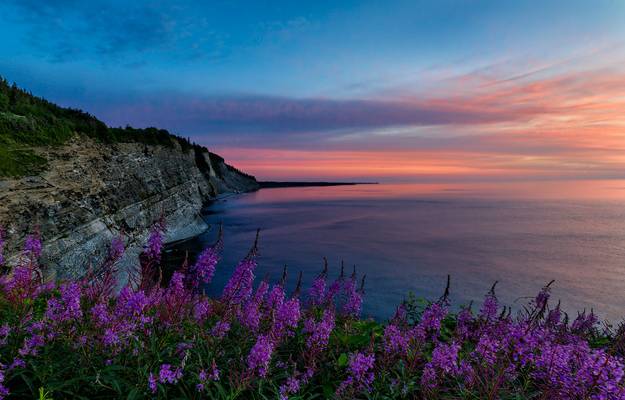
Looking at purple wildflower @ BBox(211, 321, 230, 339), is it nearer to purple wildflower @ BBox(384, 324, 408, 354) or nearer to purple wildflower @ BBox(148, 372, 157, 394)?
purple wildflower @ BBox(148, 372, 157, 394)

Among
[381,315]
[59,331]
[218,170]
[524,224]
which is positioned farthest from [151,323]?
[218,170]

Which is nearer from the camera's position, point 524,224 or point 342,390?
point 342,390

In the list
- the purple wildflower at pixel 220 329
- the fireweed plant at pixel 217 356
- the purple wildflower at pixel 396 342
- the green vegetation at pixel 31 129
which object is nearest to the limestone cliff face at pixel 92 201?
the green vegetation at pixel 31 129

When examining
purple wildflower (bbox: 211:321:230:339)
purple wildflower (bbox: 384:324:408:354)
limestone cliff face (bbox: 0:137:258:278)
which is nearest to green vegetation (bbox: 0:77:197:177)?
limestone cliff face (bbox: 0:137:258:278)

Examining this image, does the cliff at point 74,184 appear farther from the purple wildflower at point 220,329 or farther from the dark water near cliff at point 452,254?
the dark water near cliff at point 452,254

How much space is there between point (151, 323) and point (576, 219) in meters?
95.6

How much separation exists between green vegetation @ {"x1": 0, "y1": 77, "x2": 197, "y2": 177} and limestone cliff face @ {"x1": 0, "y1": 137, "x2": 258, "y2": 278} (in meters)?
0.88

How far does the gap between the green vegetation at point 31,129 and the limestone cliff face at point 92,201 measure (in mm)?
877

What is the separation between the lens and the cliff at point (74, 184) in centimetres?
2256

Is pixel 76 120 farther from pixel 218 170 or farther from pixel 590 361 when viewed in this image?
pixel 218 170

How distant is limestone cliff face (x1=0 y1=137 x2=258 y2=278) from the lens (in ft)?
72.3

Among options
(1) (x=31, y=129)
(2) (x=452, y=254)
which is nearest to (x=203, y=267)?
(1) (x=31, y=129)

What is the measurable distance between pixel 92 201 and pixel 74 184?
207cm

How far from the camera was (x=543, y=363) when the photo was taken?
189 inches
